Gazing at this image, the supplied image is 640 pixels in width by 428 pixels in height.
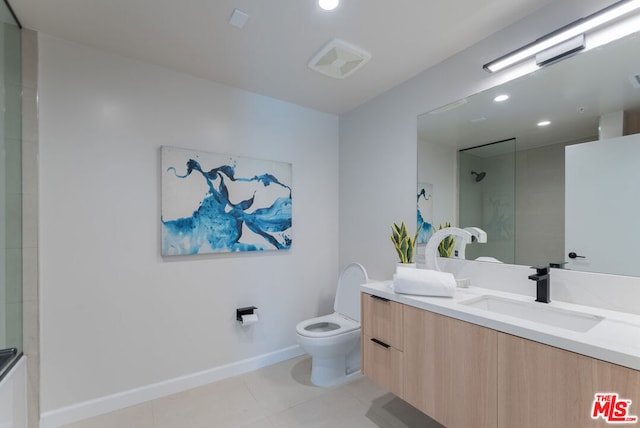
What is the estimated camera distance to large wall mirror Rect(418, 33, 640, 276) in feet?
4.10

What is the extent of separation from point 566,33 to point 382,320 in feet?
5.70

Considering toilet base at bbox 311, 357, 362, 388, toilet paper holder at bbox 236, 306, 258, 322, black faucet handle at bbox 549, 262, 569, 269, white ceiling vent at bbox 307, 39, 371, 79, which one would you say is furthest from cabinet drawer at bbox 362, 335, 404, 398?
white ceiling vent at bbox 307, 39, 371, 79

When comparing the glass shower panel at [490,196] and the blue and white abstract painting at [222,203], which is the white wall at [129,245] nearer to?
the blue and white abstract painting at [222,203]

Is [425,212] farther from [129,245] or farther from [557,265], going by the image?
[129,245]

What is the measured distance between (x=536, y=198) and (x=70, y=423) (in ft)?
10.1

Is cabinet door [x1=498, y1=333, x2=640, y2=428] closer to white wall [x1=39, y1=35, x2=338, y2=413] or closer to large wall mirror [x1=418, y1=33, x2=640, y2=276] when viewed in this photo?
large wall mirror [x1=418, y1=33, x2=640, y2=276]

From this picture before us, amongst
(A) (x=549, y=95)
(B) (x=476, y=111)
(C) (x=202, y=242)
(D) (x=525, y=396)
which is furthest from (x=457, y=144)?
(C) (x=202, y=242)

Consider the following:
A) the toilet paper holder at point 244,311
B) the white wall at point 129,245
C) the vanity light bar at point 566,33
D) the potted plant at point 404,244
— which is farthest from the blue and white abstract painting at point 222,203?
the vanity light bar at point 566,33

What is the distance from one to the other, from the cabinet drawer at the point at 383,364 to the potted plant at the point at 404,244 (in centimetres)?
61

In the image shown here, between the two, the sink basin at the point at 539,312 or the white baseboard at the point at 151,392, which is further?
the white baseboard at the point at 151,392

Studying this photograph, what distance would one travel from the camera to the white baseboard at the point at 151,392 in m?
1.74

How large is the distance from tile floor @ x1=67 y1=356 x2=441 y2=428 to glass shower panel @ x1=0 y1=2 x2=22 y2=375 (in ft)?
2.56

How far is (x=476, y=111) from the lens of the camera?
5.90 ft

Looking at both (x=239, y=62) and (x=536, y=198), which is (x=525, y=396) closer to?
(x=536, y=198)
